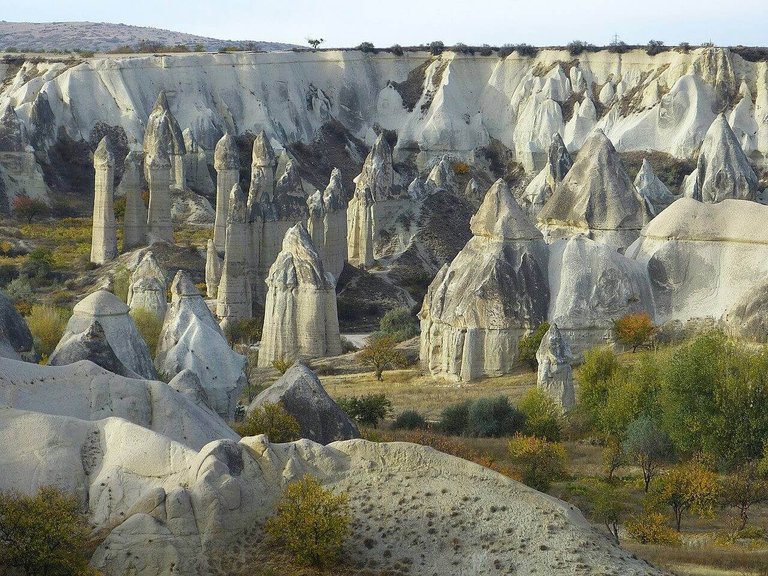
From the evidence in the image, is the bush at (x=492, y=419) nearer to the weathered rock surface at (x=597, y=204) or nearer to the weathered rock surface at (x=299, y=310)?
the weathered rock surface at (x=299, y=310)

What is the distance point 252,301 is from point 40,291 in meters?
7.17

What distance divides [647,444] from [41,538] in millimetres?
13918

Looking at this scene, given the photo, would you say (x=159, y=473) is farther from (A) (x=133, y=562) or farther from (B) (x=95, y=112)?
(B) (x=95, y=112)

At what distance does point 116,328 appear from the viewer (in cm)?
2830

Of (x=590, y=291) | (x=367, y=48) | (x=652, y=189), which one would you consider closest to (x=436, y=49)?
(x=367, y=48)

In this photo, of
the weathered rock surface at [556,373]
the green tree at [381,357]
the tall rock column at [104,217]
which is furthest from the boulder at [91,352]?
the tall rock column at [104,217]

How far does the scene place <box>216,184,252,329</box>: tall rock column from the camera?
155 ft

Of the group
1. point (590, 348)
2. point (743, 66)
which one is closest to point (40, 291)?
point (590, 348)

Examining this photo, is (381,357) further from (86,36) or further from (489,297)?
(86,36)

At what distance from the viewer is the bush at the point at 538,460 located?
25.7 m

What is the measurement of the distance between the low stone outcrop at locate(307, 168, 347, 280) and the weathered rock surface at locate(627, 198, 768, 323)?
14532mm

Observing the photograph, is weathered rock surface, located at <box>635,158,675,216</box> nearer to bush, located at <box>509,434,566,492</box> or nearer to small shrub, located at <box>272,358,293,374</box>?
small shrub, located at <box>272,358,293,374</box>

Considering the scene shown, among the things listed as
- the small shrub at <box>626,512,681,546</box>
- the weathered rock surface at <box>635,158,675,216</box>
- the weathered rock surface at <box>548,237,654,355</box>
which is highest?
the weathered rock surface at <box>635,158,675,216</box>

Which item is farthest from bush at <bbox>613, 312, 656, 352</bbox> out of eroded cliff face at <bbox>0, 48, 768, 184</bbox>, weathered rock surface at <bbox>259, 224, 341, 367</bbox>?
eroded cliff face at <bbox>0, 48, 768, 184</bbox>
